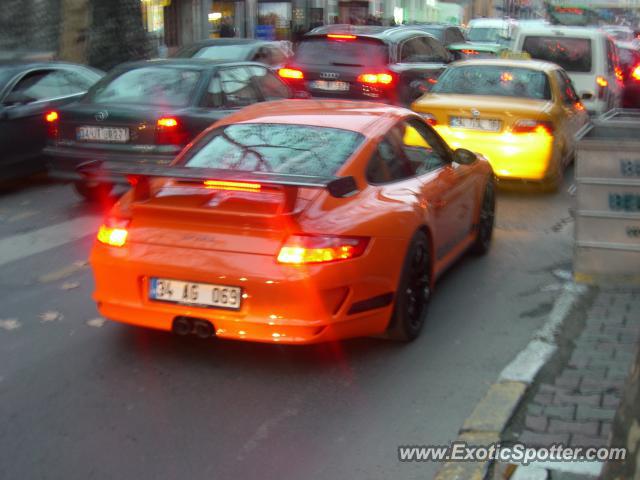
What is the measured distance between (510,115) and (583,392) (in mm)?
5940

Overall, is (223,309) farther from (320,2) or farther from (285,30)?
(320,2)

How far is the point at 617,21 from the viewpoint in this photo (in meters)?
42.4

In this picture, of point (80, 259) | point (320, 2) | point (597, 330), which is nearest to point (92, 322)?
point (80, 259)

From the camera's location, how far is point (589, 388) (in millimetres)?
4961

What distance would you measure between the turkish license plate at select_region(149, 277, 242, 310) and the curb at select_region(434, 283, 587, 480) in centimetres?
141

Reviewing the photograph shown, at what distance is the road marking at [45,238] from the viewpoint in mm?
8011

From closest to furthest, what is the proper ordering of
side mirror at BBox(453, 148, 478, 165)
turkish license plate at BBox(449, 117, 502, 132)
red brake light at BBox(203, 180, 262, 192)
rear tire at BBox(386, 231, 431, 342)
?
red brake light at BBox(203, 180, 262, 192) → rear tire at BBox(386, 231, 431, 342) → side mirror at BBox(453, 148, 478, 165) → turkish license plate at BBox(449, 117, 502, 132)

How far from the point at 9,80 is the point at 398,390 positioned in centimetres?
756

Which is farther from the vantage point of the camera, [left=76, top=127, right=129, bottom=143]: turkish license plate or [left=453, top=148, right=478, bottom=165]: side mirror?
[left=76, top=127, right=129, bottom=143]: turkish license plate

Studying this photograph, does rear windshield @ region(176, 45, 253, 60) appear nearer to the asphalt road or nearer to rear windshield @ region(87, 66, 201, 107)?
rear windshield @ region(87, 66, 201, 107)

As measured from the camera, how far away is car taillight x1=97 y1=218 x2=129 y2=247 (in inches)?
209

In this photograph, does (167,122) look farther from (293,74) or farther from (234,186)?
(293,74)

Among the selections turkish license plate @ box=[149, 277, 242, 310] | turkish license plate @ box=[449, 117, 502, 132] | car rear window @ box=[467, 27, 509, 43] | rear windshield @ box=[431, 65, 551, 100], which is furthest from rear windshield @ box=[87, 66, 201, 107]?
car rear window @ box=[467, 27, 509, 43]

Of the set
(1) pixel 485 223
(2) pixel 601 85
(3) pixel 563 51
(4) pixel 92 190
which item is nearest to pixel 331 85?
(3) pixel 563 51
